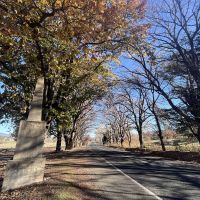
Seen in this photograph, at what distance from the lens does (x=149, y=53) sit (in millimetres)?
25016

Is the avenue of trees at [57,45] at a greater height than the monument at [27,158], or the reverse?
the avenue of trees at [57,45]

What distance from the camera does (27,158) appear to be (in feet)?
38.7

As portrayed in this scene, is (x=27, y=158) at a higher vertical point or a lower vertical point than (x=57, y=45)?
lower

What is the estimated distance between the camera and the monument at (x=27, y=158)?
11133 millimetres

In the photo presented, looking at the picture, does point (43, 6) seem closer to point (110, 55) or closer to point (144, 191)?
point (144, 191)

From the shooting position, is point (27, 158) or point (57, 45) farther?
point (57, 45)

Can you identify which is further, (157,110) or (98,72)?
(157,110)

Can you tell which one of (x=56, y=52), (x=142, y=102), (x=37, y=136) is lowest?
(x=37, y=136)

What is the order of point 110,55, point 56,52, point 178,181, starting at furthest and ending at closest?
point 110,55
point 56,52
point 178,181

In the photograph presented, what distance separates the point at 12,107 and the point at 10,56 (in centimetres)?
804

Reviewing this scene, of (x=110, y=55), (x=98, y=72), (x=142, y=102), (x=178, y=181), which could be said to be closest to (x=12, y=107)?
(x=98, y=72)

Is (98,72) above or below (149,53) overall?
below

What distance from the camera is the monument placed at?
11.1 metres

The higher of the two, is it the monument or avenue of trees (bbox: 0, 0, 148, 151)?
avenue of trees (bbox: 0, 0, 148, 151)
